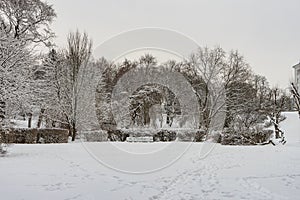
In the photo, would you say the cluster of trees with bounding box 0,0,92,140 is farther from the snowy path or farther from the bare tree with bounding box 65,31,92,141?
the snowy path

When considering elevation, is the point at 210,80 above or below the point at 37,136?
above

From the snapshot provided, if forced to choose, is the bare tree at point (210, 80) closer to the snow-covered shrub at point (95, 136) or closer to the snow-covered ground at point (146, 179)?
the snow-covered shrub at point (95, 136)

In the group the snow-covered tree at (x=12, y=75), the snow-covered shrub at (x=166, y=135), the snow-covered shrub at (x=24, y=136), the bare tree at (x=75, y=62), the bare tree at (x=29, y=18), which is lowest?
the snow-covered shrub at (x=24, y=136)

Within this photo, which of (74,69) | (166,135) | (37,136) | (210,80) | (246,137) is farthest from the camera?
(210,80)

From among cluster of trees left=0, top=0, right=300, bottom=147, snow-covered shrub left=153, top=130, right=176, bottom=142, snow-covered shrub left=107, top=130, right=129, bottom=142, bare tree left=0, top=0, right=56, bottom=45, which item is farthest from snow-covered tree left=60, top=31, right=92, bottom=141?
snow-covered shrub left=153, top=130, right=176, bottom=142

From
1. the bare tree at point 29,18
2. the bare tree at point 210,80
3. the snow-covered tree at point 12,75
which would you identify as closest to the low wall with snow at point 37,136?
the snow-covered tree at point 12,75

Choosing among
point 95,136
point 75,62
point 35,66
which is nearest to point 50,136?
point 95,136

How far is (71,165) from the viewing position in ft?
27.9

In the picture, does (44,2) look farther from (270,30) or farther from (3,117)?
(270,30)

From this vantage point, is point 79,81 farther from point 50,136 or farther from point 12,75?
point 12,75

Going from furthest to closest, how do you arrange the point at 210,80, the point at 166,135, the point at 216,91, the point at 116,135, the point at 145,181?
1. the point at 210,80
2. the point at 216,91
3. the point at 116,135
4. the point at 166,135
5. the point at 145,181

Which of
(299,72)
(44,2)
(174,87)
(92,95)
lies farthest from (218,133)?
(299,72)

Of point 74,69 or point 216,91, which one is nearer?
point 74,69

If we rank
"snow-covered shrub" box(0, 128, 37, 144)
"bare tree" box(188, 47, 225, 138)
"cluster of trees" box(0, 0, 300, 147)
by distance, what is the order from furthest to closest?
1. "bare tree" box(188, 47, 225, 138)
2. "snow-covered shrub" box(0, 128, 37, 144)
3. "cluster of trees" box(0, 0, 300, 147)
